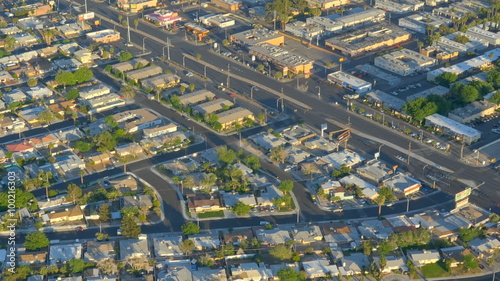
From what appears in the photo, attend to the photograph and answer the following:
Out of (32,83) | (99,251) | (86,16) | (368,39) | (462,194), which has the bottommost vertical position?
(86,16)

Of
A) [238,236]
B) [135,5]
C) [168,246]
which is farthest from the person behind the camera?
[135,5]

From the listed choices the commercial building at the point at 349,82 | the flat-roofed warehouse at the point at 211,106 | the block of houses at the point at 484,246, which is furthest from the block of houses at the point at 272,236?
the commercial building at the point at 349,82

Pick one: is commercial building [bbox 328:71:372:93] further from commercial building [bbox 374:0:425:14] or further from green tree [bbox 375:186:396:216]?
commercial building [bbox 374:0:425:14]

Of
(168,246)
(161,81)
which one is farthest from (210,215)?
→ (161,81)

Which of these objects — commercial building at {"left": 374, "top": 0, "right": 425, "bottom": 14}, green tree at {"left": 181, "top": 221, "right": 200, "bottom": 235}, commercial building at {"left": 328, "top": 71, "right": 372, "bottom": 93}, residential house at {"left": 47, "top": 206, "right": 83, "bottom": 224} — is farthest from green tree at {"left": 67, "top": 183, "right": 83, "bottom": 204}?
commercial building at {"left": 374, "top": 0, "right": 425, "bottom": 14}

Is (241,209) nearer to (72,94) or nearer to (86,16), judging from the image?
(72,94)

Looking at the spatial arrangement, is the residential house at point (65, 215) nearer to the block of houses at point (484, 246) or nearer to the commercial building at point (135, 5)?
the block of houses at point (484, 246)
